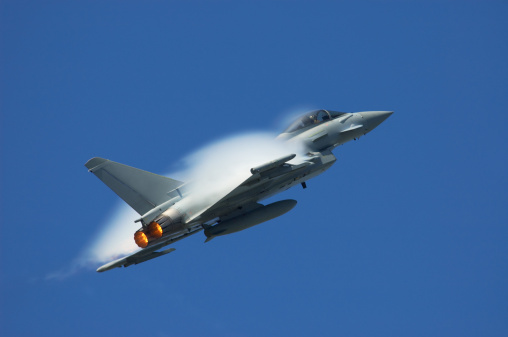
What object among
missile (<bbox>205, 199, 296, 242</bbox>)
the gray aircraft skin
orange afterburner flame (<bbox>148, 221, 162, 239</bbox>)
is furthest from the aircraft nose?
orange afterburner flame (<bbox>148, 221, 162, 239</bbox>)

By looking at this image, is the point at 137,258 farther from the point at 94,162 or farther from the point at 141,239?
the point at 94,162

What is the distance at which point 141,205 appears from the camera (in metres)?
20.2

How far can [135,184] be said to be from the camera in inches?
798

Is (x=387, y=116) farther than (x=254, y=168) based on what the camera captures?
Yes

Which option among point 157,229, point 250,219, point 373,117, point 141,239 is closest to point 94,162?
point 141,239

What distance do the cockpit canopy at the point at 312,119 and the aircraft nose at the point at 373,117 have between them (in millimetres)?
992

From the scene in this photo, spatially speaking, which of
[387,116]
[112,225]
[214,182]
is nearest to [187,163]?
[214,182]

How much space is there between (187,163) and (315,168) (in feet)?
12.3

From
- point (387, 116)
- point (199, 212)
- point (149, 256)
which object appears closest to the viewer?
point (199, 212)

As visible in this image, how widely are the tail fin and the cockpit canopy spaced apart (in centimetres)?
460

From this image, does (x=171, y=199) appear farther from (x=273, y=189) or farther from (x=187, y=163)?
(x=273, y=189)

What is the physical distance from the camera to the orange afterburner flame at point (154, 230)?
19.3 meters

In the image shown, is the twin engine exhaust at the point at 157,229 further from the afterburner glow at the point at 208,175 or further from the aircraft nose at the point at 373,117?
the aircraft nose at the point at 373,117

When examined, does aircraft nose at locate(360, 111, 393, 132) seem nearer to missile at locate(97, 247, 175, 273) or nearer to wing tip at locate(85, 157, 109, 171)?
missile at locate(97, 247, 175, 273)
